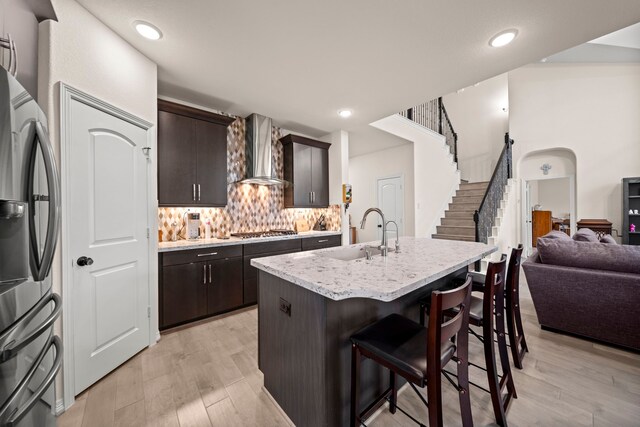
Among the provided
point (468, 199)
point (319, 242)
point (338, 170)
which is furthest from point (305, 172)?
point (468, 199)

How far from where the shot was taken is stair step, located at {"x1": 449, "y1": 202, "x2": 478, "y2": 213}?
598 centimetres

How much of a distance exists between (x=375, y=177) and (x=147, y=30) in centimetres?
516

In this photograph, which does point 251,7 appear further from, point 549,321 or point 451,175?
point 451,175

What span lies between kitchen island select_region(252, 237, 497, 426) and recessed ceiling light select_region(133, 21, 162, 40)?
2.04 meters

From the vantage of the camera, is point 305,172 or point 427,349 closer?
point 427,349

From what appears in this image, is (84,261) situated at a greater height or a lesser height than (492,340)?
greater

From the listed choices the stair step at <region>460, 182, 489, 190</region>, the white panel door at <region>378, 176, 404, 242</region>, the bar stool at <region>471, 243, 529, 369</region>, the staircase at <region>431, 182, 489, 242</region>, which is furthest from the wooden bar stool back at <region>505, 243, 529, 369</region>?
the stair step at <region>460, 182, 489, 190</region>

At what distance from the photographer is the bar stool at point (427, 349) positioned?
0.99 m

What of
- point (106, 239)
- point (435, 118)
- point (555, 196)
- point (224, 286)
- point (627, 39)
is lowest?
point (224, 286)

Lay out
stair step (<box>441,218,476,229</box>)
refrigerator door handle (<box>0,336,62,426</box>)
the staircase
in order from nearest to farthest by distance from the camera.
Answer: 1. refrigerator door handle (<box>0,336,62,426</box>)
2. the staircase
3. stair step (<box>441,218,476,229</box>)

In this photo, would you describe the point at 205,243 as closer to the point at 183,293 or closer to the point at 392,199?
the point at 183,293

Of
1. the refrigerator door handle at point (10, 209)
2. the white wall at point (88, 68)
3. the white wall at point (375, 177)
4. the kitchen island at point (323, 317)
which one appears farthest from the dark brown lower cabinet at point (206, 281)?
the white wall at point (375, 177)

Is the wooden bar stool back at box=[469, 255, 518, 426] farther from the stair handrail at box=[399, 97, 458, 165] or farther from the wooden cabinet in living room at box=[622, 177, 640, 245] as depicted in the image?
the wooden cabinet in living room at box=[622, 177, 640, 245]

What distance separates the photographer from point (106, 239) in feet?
6.39
